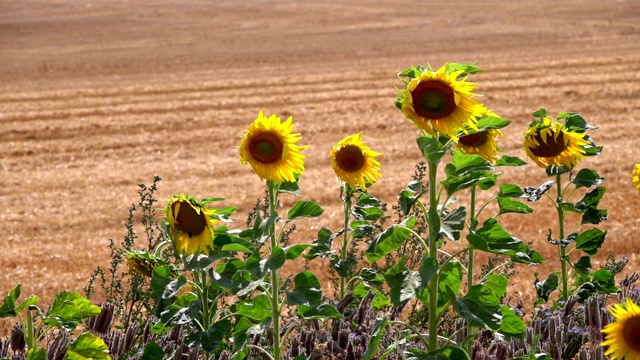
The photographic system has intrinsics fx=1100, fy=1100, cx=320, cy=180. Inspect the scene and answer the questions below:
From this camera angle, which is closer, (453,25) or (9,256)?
(9,256)

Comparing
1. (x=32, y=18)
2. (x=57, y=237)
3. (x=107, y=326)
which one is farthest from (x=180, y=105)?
(x=32, y=18)

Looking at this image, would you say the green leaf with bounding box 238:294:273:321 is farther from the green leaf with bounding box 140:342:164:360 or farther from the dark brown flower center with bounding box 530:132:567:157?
the dark brown flower center with bounding box 530:132:567:157

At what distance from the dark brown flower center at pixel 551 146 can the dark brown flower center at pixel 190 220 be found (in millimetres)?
1292

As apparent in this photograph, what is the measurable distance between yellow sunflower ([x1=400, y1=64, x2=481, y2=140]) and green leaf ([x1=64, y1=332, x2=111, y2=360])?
94 centimetres

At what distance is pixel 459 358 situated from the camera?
2.62 metres

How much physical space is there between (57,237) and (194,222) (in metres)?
6.03

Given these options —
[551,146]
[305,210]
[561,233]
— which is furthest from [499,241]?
[561,233]

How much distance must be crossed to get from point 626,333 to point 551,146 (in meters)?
1.46

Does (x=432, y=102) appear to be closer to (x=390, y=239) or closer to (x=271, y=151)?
(x=390, y=239)

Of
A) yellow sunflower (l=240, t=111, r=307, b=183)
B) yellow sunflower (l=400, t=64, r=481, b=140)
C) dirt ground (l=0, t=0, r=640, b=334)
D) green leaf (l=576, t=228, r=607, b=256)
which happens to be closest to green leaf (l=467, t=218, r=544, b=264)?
yellow sunflower (l=400, t=64, r=481, b=140)

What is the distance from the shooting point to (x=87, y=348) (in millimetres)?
2705

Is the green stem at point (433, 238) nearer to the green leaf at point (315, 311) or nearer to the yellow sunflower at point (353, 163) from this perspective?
the green leaf at point (315, 311)

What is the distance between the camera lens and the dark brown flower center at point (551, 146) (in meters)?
3.62

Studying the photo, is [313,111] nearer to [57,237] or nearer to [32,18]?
[57,237]
